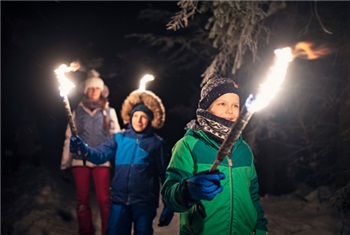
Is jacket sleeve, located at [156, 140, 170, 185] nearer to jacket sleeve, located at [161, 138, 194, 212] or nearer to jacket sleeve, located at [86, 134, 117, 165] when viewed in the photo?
jacket sleeve, located at [86, 134, 117, 165]

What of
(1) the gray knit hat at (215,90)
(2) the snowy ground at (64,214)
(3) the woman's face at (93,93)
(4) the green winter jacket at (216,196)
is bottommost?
(2) the snowy ground at (64,214)

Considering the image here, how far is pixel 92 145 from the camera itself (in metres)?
5.51

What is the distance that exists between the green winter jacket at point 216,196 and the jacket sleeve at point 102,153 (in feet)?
6.42

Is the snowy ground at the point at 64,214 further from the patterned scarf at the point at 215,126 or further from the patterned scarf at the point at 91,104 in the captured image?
the patterned scarf at the point at 215,126

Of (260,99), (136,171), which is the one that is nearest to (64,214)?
(136,171)

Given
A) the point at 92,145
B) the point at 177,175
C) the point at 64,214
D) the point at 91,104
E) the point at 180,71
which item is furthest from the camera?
the point at 180,71

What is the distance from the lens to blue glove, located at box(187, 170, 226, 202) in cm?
192

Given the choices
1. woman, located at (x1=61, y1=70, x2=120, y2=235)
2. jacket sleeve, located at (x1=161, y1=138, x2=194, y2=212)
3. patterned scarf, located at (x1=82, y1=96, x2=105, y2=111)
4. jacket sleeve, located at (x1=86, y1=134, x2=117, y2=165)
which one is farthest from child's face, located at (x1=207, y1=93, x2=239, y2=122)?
patterned scarf, located at (x1=82, y1=96, x2=105, y2=111)

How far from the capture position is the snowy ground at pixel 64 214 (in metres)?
5.52

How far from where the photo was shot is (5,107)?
12508 millimetres

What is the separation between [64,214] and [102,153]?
3.19 meters

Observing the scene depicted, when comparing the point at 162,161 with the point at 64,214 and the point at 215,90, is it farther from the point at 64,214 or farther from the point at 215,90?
the point at 64,214

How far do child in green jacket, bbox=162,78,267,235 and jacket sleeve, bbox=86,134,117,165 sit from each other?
6.31ft

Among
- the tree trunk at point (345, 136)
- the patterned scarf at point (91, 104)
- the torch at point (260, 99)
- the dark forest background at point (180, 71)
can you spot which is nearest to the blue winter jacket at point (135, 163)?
the patterned scarf at point (91, 104)
